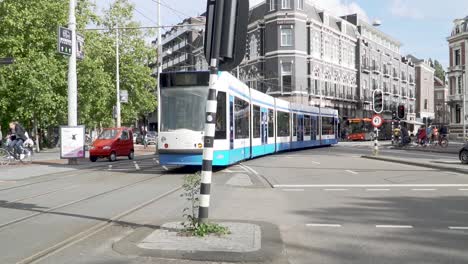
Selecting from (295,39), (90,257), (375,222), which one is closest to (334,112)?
(295,39)

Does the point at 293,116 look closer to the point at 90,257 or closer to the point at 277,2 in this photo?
the point at 90,257

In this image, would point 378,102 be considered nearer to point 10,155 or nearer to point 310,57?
point 10,155

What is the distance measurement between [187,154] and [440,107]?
116 meters

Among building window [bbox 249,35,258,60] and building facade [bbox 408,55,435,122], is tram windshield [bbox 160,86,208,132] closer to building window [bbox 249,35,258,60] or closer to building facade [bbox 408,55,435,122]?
building window [bbox 249,35,258,60]

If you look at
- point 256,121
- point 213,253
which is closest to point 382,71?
point 256,121

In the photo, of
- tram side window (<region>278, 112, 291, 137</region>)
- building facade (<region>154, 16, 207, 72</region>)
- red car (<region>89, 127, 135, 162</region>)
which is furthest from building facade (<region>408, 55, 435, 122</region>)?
red car (<region>89, 127, 135, 162</region>)

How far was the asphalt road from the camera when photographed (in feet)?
21.5

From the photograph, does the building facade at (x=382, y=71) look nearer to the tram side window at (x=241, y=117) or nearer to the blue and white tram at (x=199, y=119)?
the blue and white tram at (x=199, y=119)

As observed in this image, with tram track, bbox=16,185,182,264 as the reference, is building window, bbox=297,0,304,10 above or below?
above

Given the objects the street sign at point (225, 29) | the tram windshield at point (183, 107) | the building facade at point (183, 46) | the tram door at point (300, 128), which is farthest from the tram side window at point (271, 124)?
the building facade at point (183, 46)

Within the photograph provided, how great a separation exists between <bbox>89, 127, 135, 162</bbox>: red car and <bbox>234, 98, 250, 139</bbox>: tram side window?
842 cm

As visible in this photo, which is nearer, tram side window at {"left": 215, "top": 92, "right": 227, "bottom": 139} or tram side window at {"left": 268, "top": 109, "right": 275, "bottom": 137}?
tram side window at {"left": 215, "top": 92, "right": 227, "bottom": 139}

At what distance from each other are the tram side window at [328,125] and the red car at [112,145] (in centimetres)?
1827

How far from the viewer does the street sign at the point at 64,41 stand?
20742mm
